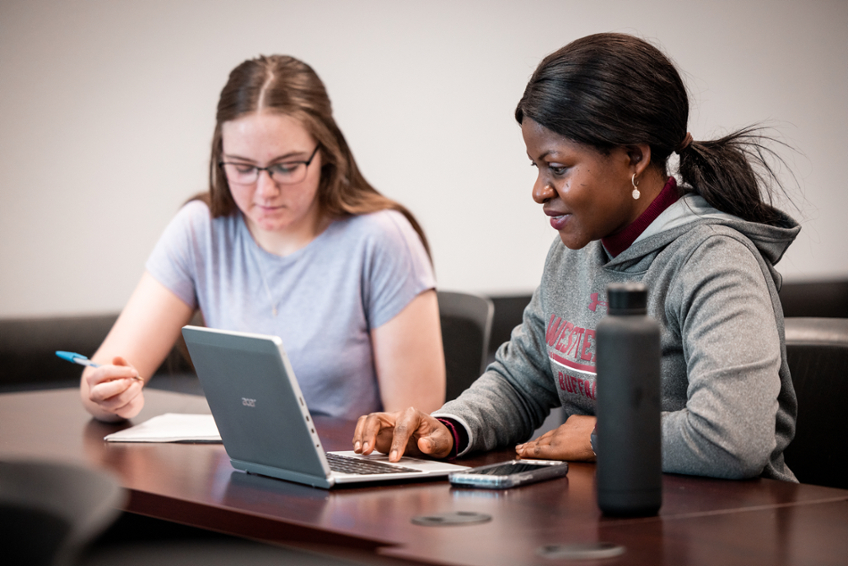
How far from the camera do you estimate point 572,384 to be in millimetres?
1258

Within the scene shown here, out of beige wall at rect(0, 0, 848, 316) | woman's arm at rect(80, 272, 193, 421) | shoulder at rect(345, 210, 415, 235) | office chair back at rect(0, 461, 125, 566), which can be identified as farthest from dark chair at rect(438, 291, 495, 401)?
office chair back at rect(0, 461, 125, 566)

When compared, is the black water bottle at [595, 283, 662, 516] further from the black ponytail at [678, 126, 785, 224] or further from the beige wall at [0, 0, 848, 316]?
the beige wall at [0, 0, 848, 316]

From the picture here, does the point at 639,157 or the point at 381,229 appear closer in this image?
the point at 639,157

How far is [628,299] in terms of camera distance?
777mm

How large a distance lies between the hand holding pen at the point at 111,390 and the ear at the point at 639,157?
91 cm

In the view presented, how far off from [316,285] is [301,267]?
0.17ft

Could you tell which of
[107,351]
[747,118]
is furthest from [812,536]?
[747,118]

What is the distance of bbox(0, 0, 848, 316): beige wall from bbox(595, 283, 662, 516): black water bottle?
5.87 feet

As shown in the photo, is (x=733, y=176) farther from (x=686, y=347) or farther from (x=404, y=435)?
(x=404, y=435)

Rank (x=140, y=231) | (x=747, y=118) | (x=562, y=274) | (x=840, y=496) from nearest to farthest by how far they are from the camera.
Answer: (x=840, y=496) → (x=562, y=274) → (x=140, y=231) → (x=747, y=118)

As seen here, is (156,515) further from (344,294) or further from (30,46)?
(30,46)

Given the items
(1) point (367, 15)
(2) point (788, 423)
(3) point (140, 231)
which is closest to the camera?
(2) point (788, 423)

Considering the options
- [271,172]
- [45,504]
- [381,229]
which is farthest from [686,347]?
[271,172]

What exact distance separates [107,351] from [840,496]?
1387mm
